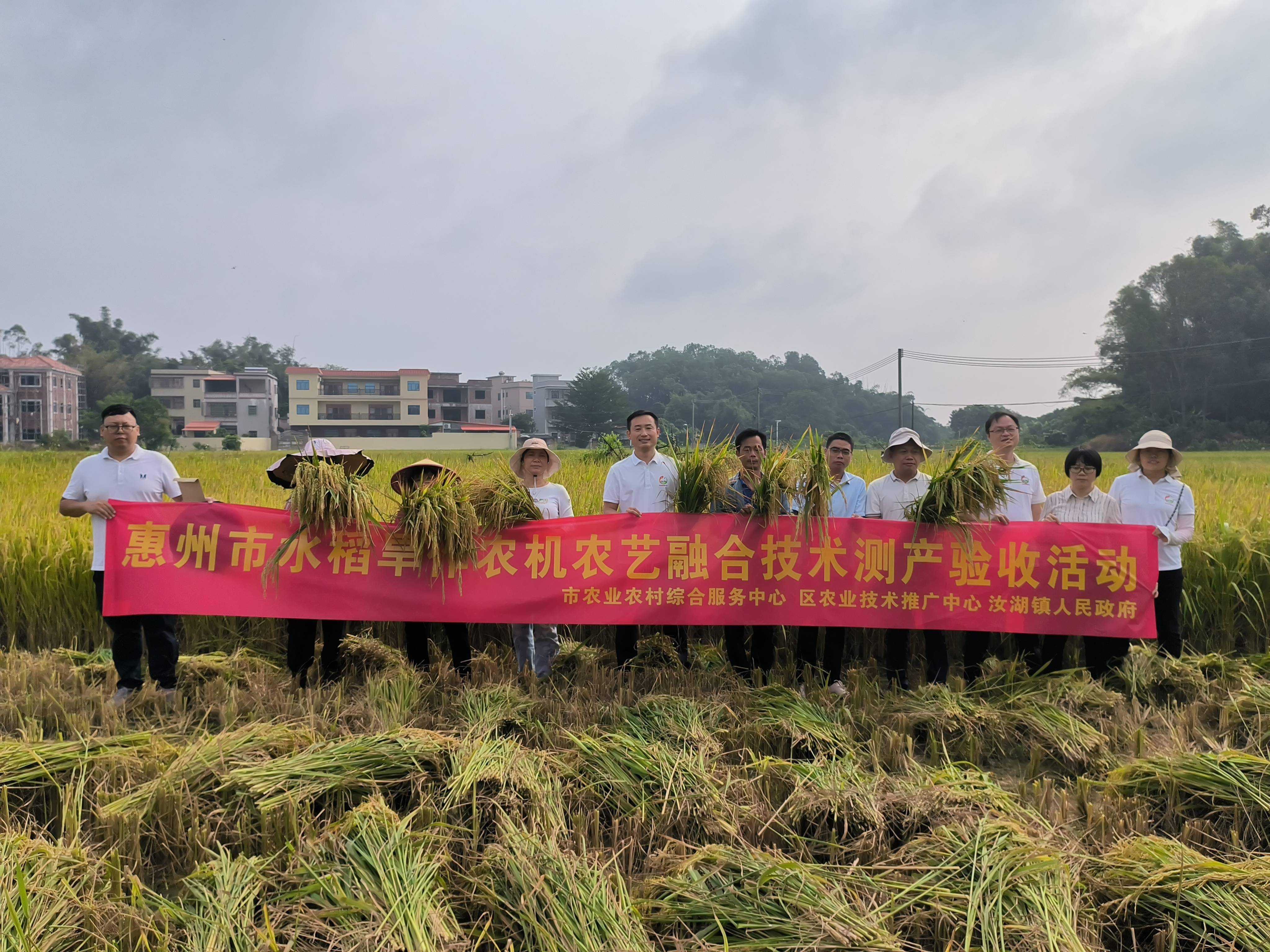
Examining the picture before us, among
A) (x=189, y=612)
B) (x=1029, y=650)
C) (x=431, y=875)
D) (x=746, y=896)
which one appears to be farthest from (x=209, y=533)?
(x=1029, y=650)

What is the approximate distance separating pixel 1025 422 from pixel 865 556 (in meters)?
2.04

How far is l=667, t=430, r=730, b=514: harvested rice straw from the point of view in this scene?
13.8 feet

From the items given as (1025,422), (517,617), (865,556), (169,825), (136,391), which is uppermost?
(136,391)

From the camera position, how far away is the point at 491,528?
13.5 feet

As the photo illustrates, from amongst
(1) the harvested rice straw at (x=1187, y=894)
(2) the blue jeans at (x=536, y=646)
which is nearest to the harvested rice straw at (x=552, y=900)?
(1) the harvested rice straw at (x=1187, y=894)

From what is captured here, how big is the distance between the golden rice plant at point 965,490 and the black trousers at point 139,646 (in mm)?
4052

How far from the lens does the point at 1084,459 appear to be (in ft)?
13.6

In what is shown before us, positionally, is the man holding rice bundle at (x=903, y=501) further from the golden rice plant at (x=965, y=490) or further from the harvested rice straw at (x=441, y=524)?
the harvested rice straw at (x=441, y=524)

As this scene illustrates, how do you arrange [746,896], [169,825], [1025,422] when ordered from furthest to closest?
[1025,422], [169,825], [746,896]

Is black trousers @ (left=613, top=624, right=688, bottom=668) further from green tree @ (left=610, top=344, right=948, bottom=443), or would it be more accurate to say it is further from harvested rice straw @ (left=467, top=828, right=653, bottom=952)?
green tree @ (left=610, top=344, right=948, bottom=443)

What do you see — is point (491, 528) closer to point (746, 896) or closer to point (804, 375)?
point (746, 896)

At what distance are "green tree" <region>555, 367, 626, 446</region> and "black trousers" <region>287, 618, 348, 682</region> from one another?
5017cm

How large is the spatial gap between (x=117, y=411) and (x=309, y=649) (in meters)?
1.57

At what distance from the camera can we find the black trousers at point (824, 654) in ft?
13.5
